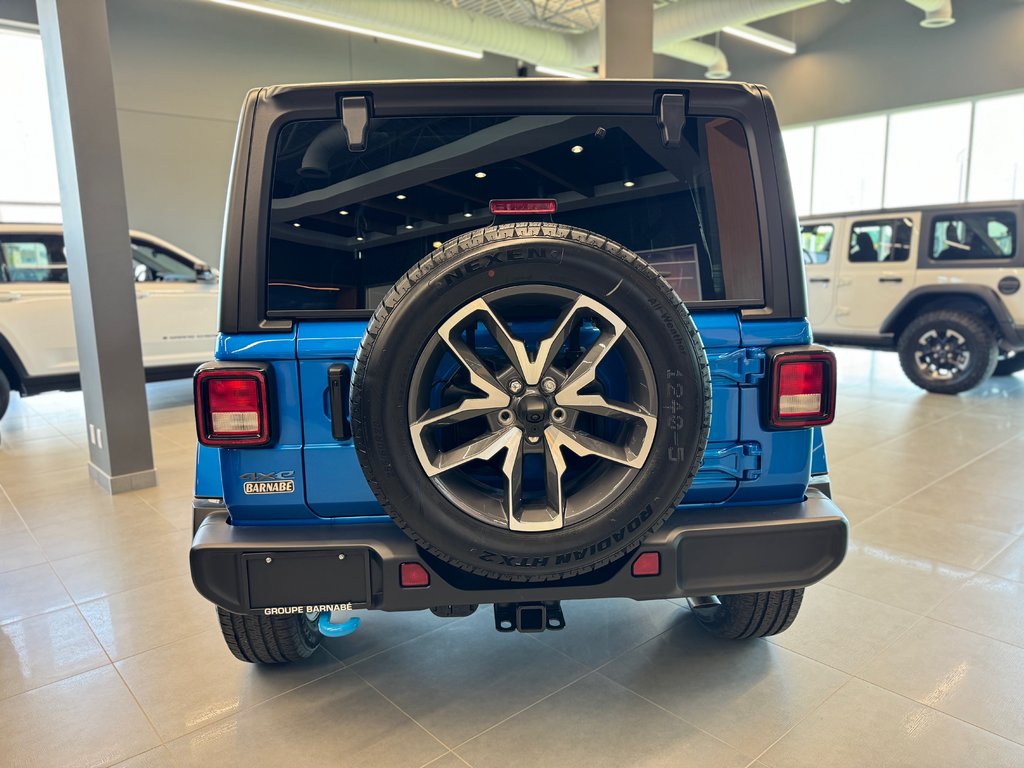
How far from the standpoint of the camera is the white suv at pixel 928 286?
21.8 ft

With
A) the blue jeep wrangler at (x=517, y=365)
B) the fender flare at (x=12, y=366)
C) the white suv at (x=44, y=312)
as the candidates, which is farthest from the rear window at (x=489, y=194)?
the fender flare at (x=12, y=366)

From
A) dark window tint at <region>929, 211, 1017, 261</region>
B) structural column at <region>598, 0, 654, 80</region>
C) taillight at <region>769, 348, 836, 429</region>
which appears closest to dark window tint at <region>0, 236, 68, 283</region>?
structural column at <region>598, 0, 654, 80</region>

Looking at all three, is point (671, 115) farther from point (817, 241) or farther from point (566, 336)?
point (817, 241)

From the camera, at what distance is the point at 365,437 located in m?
1.56

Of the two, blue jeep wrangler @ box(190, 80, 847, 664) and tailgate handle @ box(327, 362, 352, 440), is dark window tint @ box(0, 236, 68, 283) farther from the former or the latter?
tailgate handle @ box(327, 362, 352, 440)

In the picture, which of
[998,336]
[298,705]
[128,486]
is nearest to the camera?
[298,705]

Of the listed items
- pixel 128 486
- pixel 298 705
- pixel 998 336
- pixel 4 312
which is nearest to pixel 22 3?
pixel 4 312

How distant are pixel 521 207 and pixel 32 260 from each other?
6.10 metres

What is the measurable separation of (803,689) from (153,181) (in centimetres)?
1101

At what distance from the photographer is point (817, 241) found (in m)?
7.91

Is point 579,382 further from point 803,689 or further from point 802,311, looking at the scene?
point 803,689

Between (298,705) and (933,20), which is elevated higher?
(933,20)

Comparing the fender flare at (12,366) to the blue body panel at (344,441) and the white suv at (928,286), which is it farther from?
the white suv at (928,286)

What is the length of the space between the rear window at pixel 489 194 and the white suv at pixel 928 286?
6.26 metres
